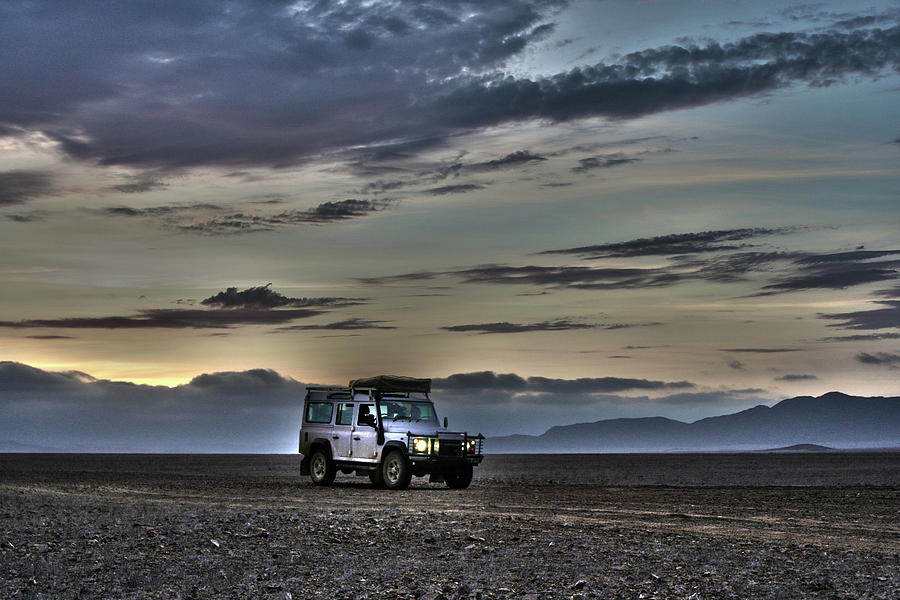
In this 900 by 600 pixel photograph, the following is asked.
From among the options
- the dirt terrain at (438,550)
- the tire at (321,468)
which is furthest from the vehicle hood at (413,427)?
the dirt terrain at (438,550)

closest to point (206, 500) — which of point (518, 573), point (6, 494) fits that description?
point (6, 494)

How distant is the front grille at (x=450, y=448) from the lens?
3519 centimetres

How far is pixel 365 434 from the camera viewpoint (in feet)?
119

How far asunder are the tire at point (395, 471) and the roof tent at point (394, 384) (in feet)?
7.76

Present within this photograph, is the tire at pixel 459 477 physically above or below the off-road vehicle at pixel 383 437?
below

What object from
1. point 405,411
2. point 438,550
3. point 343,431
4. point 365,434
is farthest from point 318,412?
point 438,550

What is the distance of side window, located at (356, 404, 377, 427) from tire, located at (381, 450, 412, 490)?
1.32 metres

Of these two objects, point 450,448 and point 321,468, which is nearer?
point 450,448

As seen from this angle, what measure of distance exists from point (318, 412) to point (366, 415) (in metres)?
2.74

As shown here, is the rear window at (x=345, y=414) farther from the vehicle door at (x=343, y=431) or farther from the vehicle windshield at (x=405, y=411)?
the vehicle windshield at (x=405, y=411)

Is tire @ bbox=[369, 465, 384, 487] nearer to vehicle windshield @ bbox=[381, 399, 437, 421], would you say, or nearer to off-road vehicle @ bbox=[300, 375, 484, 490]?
off-road vehicle @ bbox=[300, 375, 484, 490]

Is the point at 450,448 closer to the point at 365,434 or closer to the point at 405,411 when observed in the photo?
the point at 405,411

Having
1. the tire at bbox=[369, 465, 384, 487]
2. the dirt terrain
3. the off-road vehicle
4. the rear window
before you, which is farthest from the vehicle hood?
the dirt terrain

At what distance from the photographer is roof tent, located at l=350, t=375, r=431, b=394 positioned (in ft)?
121
